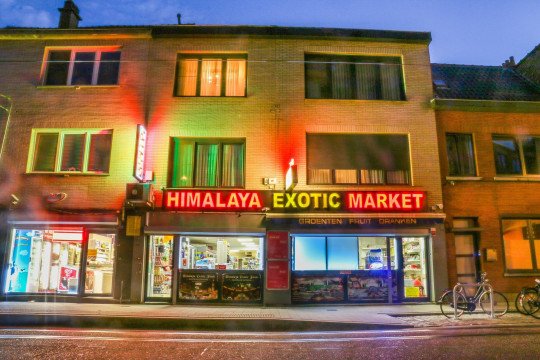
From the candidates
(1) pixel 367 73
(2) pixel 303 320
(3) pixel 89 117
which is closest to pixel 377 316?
(2) pixel 303 320

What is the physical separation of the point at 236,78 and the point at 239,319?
29.2 ft

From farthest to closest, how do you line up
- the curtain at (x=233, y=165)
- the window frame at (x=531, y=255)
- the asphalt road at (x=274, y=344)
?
the curtain at (x=233, y=165), the window frame at (x=531, y=255), the asphalt road at (x=274, y=344)

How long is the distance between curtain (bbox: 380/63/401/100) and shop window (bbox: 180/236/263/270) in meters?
7.44

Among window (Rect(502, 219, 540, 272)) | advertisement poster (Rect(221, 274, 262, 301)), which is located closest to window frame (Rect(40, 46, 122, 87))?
advertisement poster (Rect(221, 274, 262, 301))

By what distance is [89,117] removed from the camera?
1393 cm

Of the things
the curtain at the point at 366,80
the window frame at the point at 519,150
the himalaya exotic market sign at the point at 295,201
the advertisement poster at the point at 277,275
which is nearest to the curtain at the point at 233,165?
the himalaya exotic market sign at the point at 295,201

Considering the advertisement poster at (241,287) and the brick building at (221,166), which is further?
the brick building at (221,166)

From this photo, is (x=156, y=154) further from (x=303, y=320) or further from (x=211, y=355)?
(x=211, y=355)

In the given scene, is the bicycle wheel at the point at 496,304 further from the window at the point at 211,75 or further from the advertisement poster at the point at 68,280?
the advertisement poster at the point at 68,280

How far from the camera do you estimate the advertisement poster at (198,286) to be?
12.6 meters

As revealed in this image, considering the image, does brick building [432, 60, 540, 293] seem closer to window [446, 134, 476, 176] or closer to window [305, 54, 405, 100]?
window [446, 134, 476, 176]

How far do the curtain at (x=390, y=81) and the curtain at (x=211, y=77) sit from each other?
20.8 ft

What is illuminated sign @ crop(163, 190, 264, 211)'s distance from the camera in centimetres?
1279

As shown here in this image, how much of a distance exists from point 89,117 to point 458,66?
16.0 m
